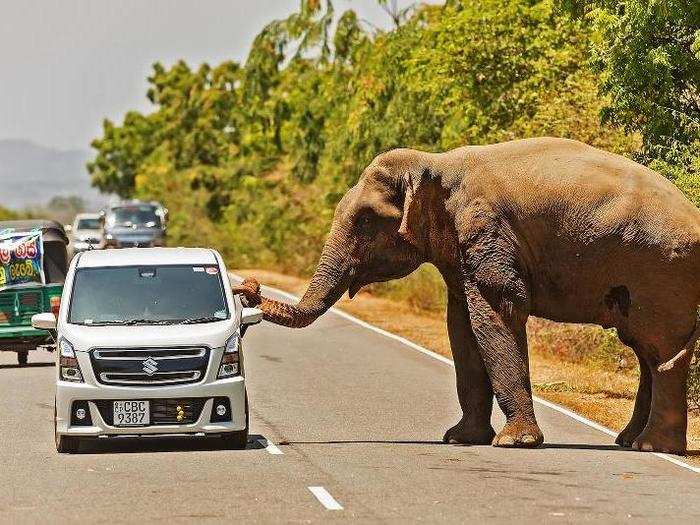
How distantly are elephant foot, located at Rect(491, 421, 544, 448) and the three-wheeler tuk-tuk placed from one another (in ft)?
38.7

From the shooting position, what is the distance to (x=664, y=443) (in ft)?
58.5

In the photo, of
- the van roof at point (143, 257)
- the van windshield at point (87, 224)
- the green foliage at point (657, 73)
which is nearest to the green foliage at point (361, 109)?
the green foliage at point (657, 73)

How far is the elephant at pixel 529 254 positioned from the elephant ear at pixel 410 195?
15 mm

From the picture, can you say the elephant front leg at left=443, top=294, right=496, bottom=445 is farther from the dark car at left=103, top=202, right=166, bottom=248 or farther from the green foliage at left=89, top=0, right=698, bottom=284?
the dark car at left=103, top=202, right=166, bottom=248

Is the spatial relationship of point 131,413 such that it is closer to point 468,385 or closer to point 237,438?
point 237,438

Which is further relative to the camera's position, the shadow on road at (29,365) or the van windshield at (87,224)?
the van windshield at (87,224)

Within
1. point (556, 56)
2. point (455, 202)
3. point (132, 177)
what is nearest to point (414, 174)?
point (455, 202)

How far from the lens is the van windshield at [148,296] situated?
17.7 meters

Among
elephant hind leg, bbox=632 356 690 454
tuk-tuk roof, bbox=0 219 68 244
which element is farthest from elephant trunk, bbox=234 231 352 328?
tuk-tuk roof, bbox=0 219 68 244

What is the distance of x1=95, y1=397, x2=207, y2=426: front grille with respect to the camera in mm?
16828

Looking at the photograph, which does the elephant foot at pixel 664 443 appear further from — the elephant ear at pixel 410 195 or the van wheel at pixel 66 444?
the van wheel at pixel 66 444

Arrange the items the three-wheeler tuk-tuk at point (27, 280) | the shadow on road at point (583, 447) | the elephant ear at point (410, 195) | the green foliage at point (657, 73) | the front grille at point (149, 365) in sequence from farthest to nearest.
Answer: the three-wheeler tuk-tuk at point (27, 280) < the green foliage at point (657, 73) < the elephant ear at point (410, 195) < the shadow on road at point (583, 447) < the front grille at point (149, 365)

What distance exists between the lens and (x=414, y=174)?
18.6 metres

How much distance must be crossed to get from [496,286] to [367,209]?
1645 mm
